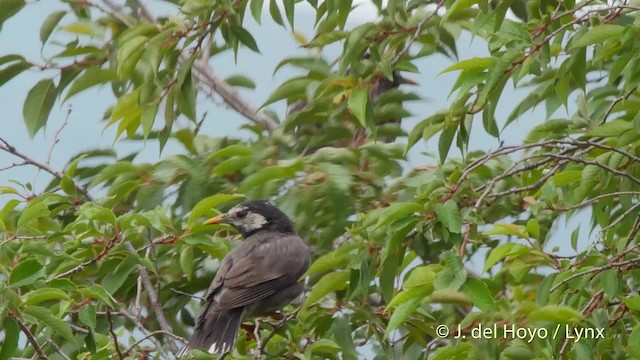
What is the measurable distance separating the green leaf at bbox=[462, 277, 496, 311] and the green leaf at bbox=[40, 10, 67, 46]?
3.34 m

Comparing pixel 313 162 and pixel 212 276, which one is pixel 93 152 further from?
pixel 313 162

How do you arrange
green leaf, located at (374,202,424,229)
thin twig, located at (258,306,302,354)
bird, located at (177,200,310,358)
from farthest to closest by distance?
bird, located at (177,200,310,358), thin twig, located at (258,306,302,354), green leaf, located at (374,202,424,229)

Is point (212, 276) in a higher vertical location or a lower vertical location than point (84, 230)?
lower

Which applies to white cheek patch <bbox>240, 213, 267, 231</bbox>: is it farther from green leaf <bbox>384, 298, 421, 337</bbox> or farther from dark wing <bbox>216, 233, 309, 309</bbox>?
green leaf <bbox>384, 298, 421, 337</bbox>

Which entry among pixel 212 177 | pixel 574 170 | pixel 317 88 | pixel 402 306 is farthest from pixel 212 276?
pixel 402 306

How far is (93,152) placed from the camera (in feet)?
21.0

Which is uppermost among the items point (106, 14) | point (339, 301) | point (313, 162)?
point (106, 14)

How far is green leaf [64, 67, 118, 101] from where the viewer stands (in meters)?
6.40

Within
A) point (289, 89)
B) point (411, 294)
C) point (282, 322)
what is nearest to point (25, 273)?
point (282, 322)

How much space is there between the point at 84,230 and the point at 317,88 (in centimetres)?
124

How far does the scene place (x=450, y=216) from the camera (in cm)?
373

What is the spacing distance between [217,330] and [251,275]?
0.61 m

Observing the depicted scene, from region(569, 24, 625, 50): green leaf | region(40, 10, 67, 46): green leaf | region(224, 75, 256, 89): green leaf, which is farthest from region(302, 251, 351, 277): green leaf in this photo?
region(224, 75, 256, 89): green leaf

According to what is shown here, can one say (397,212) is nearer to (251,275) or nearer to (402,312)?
(402,312)
